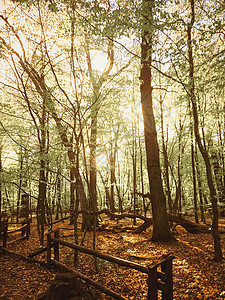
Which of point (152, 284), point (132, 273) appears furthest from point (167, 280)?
point (132, 273)

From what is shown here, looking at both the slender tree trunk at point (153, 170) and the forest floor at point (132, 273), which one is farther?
the slender tree trunk at point (153, 170)

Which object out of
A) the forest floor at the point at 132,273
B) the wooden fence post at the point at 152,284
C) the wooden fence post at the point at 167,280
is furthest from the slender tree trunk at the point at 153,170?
the wooden fence post at the point at 152,284

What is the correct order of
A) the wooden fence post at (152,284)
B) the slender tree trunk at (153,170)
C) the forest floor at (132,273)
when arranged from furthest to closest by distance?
the slender tree trunk at (153,170) < the forest floor at (132,273) < the wooden fence post at (152,284)

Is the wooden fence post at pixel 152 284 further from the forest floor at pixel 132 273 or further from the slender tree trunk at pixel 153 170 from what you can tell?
the slender tree trunk at pixel 153 170

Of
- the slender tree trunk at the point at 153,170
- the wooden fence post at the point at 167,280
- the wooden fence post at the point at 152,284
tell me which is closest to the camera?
the wooden fence post at the point at 152,284

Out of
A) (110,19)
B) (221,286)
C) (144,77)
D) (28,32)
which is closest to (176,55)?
(110,19)

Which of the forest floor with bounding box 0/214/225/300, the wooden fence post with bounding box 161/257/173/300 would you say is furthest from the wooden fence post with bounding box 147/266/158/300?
the wooden fence post with bounding box 161/257/173/300

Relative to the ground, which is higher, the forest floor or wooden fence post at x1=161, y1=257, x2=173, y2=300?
wooden fence post at x1=161, y1=257, x2=173, y2=300

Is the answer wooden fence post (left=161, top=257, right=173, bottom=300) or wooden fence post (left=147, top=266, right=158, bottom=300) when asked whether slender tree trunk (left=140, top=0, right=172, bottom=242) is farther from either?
wooden fence post (left=147, top=266, right=158, bottom=300)

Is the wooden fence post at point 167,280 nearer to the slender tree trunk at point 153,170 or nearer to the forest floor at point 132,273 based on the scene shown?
the forest floor at point 132,273

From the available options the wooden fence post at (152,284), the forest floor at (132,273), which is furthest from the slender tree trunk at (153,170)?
the wooden fence post at (152,284)

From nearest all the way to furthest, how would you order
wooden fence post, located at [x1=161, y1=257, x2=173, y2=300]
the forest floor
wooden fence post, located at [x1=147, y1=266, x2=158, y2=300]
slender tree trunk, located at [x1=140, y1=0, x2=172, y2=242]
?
wooden fence post, located at [x1=147, y1=266, x2=158, y2=300] → wooden fence post, located at [x1=161, y1=257, x2=173, y2=300] → the forest floor → slender tree trunk, located at [x1=140, y1=0, x2=172, y2=242]

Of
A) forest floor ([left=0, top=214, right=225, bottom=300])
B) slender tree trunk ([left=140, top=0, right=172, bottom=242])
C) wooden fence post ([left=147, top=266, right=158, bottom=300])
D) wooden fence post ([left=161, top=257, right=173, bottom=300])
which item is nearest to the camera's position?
wooden fence post ([left=147, top=266, right=158, bottom=300])

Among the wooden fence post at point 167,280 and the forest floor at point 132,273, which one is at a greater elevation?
the wooden fence post at point 167,280
